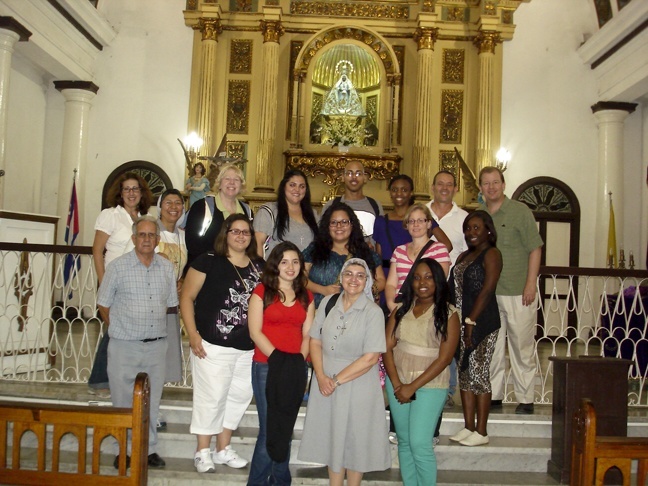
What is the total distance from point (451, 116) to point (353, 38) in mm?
2111

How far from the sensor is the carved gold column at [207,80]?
10727 millimetres

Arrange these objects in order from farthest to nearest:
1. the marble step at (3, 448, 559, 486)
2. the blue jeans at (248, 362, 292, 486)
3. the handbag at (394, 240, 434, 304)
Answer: the marble step at (3, 448, 559, 486) → the handbag at (394, 240, 434, 304) → the blue jeans at (248, 362, 292, 486)

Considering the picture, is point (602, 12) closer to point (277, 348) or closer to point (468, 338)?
point (468, 338)

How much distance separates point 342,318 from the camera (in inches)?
145

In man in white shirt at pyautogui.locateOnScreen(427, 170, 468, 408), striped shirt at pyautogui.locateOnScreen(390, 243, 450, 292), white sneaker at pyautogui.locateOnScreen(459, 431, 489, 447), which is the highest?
man in white shirt at pyautogui.locateOnScreen(427, 170, 468, 408)

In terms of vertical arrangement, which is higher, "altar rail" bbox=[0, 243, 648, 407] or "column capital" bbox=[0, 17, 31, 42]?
"column capital" bbox=[0, 17, 31, 42]

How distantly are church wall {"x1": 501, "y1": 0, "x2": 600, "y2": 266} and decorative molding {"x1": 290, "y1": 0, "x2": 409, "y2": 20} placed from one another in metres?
1.97

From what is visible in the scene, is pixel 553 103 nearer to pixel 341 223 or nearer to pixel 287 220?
pixel 287 220

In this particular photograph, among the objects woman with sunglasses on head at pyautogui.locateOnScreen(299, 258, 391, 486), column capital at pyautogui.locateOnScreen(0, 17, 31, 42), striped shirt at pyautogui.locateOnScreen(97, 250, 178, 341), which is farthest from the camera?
column capital at pyautogui.locateOnScreen(0, 17, 31, 42)

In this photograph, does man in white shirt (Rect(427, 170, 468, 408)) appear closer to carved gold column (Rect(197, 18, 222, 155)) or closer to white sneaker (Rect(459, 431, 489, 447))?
white sneaker (Rect(459, 431, 489, 447))

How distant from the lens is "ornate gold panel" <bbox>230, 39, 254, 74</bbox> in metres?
11.2

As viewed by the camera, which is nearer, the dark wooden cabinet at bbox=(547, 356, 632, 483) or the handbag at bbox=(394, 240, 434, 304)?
the handbag at bbox=(394, 240, 434, 304)

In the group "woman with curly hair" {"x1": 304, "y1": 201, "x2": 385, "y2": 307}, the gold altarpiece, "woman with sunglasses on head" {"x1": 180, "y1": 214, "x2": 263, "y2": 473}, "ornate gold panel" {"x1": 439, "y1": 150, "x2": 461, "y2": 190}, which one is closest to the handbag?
"woman with curly hair" {"x1": 304, "y1": 201, "x2": 385, "y2": 307}

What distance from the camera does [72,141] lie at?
1073 cm
